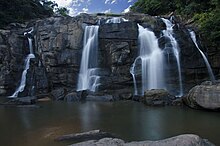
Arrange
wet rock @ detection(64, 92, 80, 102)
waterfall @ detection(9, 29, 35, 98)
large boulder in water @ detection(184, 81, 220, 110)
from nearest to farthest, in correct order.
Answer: large boulder in water @ detection(184, 81, 220, 110)
wet rock @ detection(64, 92, 80, 102)
waterfall @ detection(9, 29, 35, 98)

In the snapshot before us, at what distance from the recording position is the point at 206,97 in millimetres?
17266

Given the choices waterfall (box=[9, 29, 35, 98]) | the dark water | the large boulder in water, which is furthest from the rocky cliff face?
the large boulder in water

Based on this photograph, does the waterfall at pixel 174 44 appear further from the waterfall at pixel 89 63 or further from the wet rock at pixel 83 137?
the wet rock at pixel 83 137

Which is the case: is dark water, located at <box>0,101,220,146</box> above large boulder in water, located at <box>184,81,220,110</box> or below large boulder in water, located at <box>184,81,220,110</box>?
below

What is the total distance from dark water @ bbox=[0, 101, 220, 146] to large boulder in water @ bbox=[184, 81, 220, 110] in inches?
20.2

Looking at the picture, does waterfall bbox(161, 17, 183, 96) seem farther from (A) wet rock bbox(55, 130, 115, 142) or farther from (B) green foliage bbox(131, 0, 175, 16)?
(A) wet rock bbox(55, 130, 115, 142)

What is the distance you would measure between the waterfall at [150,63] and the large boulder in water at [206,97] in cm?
688

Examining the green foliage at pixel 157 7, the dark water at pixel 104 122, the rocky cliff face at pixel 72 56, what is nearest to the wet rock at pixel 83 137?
the dark water at pixel 104 122

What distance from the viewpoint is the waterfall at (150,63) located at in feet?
83.2

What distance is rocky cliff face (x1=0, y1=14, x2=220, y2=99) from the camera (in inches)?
1019

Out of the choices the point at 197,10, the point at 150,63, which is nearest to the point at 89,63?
the point at 150,63

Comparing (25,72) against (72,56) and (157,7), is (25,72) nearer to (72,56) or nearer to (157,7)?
(72,56)

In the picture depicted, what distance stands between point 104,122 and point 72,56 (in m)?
14.1

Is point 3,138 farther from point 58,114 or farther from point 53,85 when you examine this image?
point 53,85
